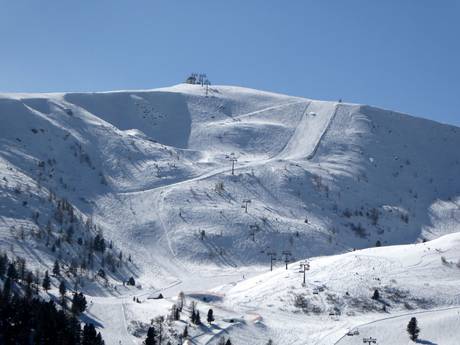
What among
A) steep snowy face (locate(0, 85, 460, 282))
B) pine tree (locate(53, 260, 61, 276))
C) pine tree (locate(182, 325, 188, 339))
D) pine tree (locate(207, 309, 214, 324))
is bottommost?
pine tree (locate(182, 325, 188, 339))

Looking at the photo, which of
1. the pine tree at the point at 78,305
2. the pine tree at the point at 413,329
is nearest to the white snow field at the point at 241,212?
the pine tree at the point at 413,329

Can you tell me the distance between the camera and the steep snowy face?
395 feet

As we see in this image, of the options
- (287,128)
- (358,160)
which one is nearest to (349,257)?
(358,160)

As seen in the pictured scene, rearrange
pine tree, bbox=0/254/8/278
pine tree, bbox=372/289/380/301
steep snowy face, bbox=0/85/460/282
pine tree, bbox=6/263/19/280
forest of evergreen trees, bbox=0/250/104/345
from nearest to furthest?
forest of evergreen trees, bbox=0/250/104/345
pine tree, bbox=6/263/19/280
pine tree, bbox=0/254/8/278
pine tree, bbox=372/289/380/301
steep snowy face, bbox=0/85/460/282

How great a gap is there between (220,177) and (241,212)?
17.5m

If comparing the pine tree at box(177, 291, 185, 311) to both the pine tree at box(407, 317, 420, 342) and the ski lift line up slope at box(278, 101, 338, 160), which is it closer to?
the pine tree at box(407, 317, 420, 342)

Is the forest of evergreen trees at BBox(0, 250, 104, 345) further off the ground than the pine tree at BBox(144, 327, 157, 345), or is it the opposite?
the forest of evergreen trees at BBox(0, 250, 104, 345)

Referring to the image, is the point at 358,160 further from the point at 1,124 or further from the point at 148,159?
the point at 1,124

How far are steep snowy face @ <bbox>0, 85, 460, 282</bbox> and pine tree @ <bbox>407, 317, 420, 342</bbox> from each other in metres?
46.3

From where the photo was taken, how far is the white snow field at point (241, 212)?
7994 centimetres

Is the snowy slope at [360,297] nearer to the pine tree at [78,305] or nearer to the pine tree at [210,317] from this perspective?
the pine tree at [210,317]

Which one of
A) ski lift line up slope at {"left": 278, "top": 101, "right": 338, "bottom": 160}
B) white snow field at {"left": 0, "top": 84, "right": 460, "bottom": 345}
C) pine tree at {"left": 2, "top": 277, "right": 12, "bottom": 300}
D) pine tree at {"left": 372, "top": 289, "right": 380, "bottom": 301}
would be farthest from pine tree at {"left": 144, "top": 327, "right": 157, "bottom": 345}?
ski lift line up slope at {"left": 278, "top": 101, "right": 338, "bottom": 160}

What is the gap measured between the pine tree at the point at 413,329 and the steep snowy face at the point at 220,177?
46.3m

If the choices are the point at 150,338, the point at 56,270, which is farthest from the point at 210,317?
the point at 56,270
